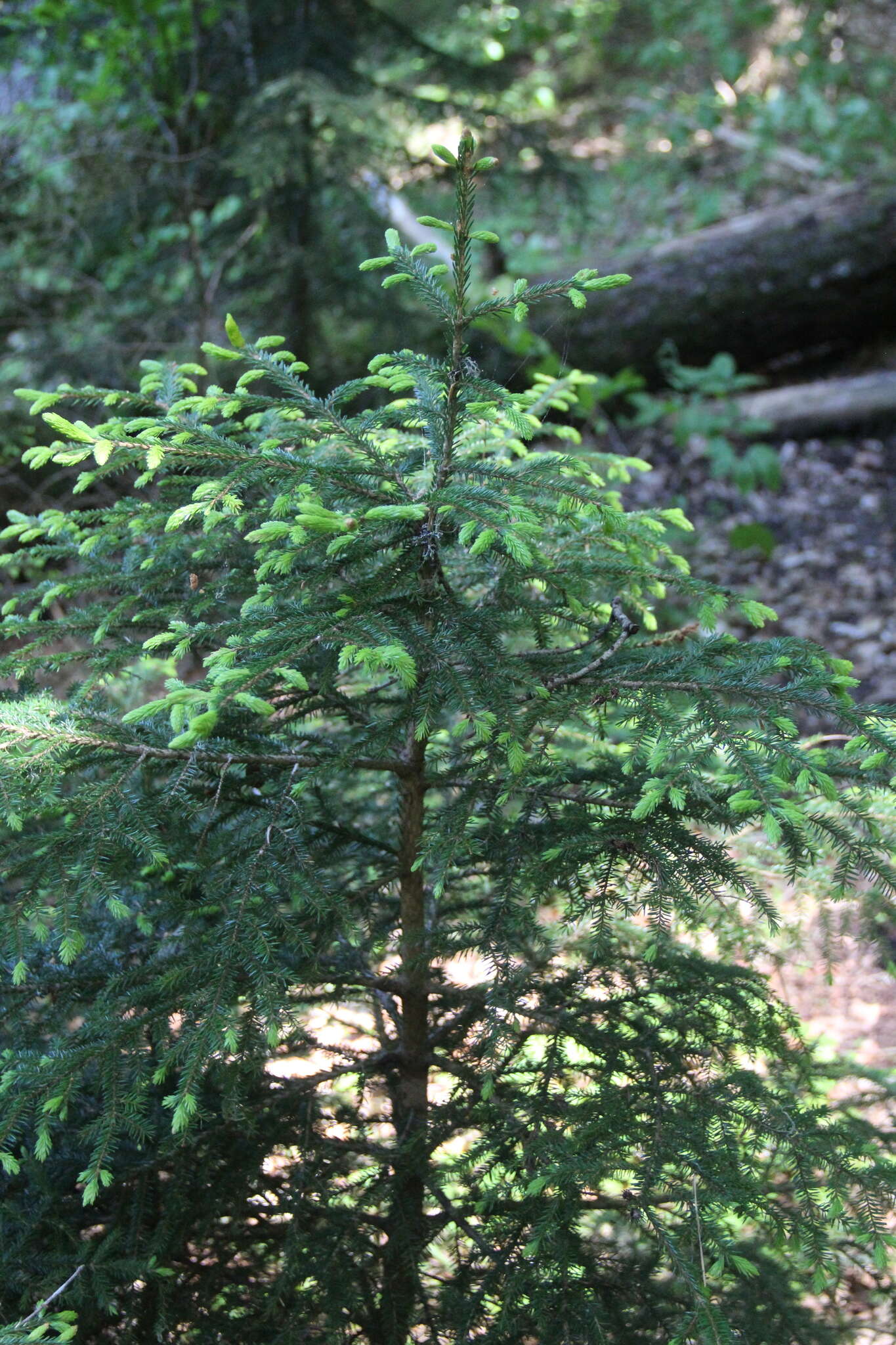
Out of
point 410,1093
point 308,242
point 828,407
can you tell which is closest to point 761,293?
point 828,407

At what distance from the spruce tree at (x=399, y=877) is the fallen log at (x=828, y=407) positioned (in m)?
4.82

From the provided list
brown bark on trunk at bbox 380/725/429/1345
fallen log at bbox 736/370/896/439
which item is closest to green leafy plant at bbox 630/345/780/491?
fallen log at bbox 736/370/896/439

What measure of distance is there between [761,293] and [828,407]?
0.89 meters

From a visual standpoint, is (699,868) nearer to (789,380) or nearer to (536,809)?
(536,809)

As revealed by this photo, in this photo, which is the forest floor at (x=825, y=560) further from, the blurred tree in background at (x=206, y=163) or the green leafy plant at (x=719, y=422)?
→ the blurred tree in background at (x=206, y=163)

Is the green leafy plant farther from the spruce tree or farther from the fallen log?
the spruce tree

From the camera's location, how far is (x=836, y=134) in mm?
7758

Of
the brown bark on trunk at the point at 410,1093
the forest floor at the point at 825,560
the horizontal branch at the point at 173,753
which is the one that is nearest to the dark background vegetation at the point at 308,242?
the forest floor at the point at 825,560

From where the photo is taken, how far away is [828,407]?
6.47m

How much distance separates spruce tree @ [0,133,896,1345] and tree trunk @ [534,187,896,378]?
4.97 m

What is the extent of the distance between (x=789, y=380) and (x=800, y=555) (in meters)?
1.75

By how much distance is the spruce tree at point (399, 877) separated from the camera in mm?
1551

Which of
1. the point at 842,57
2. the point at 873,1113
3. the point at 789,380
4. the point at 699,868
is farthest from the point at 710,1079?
the point at 842,57

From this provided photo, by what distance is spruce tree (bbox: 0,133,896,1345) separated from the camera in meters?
1.55
